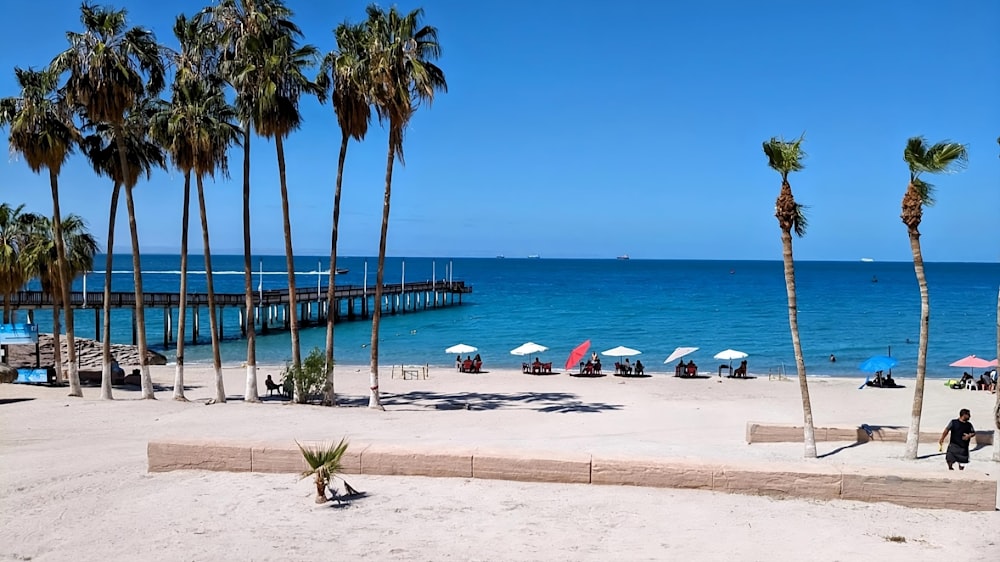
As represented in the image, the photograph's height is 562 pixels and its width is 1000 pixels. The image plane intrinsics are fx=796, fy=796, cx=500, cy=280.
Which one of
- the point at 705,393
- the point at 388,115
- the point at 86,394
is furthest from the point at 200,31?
the point at 705,393

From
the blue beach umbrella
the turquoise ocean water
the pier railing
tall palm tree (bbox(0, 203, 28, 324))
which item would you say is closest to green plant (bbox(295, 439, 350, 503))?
tall palm tree (bbox(0, 203, 28, 324))

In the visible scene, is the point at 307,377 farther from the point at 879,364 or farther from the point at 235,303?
the point at 235,303

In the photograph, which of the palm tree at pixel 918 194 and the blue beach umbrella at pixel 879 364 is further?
the blue beach umbrella at pixel 879 364

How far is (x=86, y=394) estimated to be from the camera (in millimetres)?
24859

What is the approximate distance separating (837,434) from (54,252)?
Answer: 22878mm

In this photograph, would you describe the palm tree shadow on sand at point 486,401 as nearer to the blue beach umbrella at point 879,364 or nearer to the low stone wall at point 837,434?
the low stone wall at point 837,434

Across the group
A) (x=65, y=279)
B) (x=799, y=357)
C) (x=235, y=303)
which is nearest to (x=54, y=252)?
(x=65, y=279)

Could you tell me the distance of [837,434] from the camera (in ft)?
51.4

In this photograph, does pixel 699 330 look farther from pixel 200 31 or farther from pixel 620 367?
pixel 200 31

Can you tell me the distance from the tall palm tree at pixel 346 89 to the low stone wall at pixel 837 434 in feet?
36.4

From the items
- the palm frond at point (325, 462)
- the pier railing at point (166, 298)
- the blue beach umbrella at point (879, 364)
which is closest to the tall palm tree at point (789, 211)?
the palm frond at point (325, 462)

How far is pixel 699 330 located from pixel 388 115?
4530cm

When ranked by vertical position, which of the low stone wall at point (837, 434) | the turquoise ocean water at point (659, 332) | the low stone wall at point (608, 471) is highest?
the low stone wall at point (608, 471)

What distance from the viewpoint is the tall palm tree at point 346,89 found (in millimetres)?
21062
